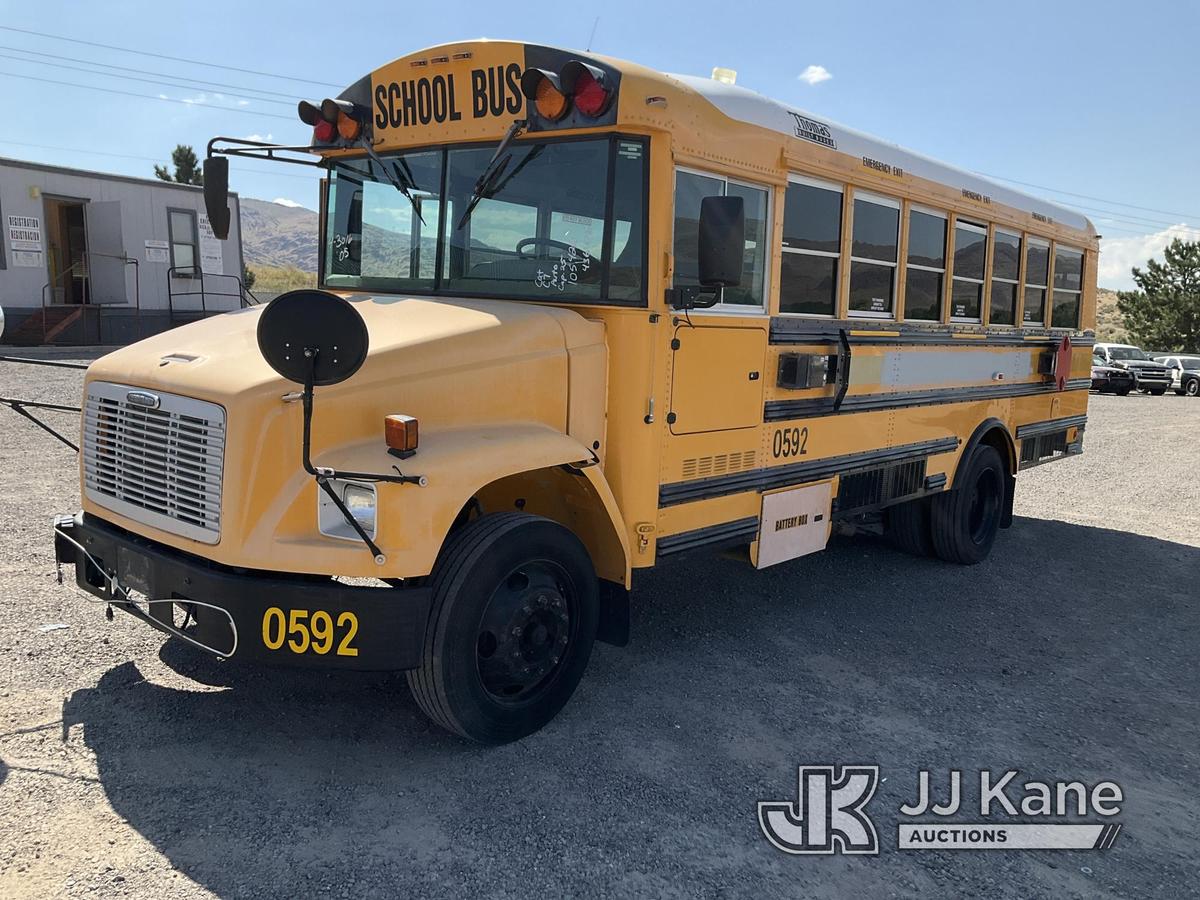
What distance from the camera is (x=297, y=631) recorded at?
2941 mm

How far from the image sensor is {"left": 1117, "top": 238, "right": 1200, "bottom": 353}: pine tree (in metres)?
36.7

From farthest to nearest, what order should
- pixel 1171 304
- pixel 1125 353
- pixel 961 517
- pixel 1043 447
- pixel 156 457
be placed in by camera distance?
pixel 1171 304
pixel 1125 353
pixel 1043 447
pixel 961 517
pixel 156 457

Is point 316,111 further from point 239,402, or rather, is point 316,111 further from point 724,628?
point 724,628

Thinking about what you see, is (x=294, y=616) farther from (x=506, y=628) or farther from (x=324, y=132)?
(x=324, y=132)

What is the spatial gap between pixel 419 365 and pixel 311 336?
57cm

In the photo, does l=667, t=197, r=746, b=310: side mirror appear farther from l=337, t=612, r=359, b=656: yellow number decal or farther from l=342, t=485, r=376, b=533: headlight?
l=337, t=612, r=359, b=656: yellow number decal

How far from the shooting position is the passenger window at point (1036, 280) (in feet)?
22.0

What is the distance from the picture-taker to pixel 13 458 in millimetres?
8352

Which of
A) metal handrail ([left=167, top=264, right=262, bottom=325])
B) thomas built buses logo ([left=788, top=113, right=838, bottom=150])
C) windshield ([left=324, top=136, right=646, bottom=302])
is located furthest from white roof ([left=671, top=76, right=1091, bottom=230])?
metal handrail ([left=167, top=264, right=262, bottom=325])

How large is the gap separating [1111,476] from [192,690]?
34.4 ft

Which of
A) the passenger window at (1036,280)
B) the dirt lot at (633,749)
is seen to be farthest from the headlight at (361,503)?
the passenger window at (1036,280)

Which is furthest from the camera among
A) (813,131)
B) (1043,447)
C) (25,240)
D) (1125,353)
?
(1125,353)

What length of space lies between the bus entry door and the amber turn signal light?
1276 mm

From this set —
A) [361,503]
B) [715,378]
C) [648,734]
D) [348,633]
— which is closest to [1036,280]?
[715,378]
